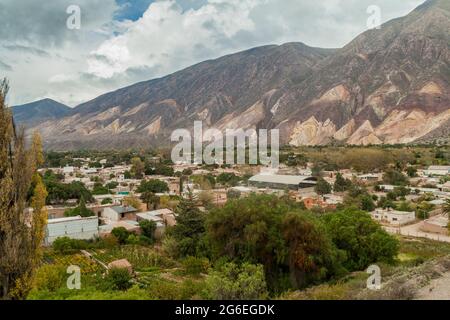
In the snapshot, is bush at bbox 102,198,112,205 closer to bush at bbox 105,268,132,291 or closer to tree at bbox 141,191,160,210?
tree at bbox 141,191,160,210

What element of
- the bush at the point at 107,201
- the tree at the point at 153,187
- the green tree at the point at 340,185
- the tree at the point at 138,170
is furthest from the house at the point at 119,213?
the tree at the point at 138,170

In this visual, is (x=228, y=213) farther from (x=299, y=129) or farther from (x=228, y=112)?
(x=228, y=112)

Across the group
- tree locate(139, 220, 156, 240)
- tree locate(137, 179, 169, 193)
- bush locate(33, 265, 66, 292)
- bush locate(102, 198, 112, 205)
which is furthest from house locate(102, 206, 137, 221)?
bush locate(33, 265, 66, 292)

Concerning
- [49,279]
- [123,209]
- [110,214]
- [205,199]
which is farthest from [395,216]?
[49,279]

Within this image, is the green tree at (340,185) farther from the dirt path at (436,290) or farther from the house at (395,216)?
the dirt path at (436,290)

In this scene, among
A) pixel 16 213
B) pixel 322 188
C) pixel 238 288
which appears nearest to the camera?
pixel 16 213

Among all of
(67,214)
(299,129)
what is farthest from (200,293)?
(299,129)

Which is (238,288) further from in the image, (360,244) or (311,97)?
(311,97)
